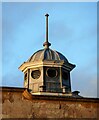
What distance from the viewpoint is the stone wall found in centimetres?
1302

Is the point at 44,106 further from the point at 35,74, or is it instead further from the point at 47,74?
the point at 35,74

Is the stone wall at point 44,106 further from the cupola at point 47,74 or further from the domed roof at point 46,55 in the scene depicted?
the domed roof at point 46,55

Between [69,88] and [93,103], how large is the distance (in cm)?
418

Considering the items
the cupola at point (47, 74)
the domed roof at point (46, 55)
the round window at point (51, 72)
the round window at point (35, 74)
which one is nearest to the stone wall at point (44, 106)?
the cupola at point (47, 74)

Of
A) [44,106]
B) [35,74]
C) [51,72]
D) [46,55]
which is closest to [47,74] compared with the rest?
[51,72]

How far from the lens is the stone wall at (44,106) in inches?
512

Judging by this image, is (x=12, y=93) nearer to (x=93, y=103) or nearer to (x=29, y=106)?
(x=29, y=106)

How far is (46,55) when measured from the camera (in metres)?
18.3

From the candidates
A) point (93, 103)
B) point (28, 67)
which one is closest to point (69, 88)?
point (28, 67)

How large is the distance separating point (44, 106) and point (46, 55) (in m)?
5.43

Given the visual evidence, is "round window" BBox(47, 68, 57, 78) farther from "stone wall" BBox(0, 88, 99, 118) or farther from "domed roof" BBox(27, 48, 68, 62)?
"stone wall" BBox(0, 88, 99, 118)

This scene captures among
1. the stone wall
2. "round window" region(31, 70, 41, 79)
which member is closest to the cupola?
"round window" region(31, 70, 41, 79)

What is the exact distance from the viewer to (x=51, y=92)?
668 inches

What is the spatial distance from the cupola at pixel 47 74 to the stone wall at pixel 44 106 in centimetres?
327
